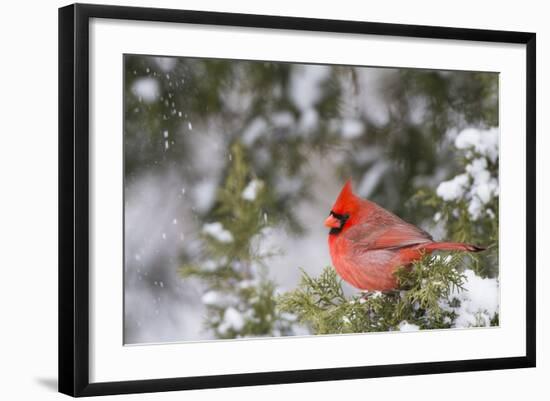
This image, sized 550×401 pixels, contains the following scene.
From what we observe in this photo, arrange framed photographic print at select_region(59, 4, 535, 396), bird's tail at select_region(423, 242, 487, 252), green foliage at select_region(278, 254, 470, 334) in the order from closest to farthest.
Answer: framed photographic print at select_region(59, 4, 535, 396), green foliage at select_region(278, 254, 470, 334), bird's tail at select_region(423, 242, 487, 252)

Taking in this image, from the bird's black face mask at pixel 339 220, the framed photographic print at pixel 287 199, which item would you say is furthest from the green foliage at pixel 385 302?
the bird's black face mask at pixel 339 220

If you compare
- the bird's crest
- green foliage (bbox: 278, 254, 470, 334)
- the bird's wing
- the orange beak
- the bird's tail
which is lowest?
green foliage (bbox: 278, 254, 470, 334)

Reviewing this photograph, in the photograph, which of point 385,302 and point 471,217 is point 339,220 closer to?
point 385,302

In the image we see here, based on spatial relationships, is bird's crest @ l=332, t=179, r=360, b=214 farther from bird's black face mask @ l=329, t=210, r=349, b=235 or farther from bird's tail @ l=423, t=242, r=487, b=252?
bird's tail @ l=423, t=242, r=487, b=252

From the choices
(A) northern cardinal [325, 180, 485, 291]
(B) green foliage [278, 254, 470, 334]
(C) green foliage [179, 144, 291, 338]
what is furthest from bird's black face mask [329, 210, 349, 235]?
(C) green foliage [179, 144, 291, 338]

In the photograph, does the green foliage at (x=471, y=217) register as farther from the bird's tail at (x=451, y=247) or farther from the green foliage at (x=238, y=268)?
the green foliage at (x=238, y=268)

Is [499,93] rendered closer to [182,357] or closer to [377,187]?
[377,187]
